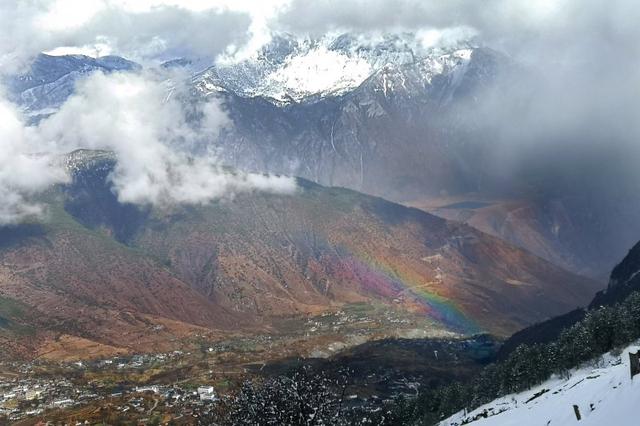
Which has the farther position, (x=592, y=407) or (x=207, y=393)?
(x=207, y=393)

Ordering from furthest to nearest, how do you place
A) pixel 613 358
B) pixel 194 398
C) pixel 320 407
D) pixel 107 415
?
pixel 194 398 → pixel 107 415 → pixel 613 358 → pixel 320 407

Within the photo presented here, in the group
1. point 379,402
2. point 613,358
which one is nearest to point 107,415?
point 379,402

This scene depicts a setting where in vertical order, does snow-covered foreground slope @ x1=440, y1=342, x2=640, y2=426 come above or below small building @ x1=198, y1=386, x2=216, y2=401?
below

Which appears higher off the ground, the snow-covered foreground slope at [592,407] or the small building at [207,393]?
the small building at [207,393]

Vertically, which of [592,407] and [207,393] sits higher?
[207,393]

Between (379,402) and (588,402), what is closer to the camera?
(588,402)

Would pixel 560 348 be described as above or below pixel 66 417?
below

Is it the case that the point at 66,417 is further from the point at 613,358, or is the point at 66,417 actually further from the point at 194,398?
the point at 613,358

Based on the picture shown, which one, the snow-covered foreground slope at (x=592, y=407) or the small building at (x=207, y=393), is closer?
the snow-covered foreground slope at (x=592, y=407)

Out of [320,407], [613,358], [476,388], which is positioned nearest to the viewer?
[320,407]

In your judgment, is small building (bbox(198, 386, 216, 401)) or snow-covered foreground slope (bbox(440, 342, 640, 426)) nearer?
snow-covered foreground slope (bbox(440, 342, 640, 426))
